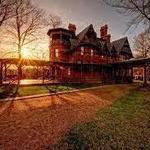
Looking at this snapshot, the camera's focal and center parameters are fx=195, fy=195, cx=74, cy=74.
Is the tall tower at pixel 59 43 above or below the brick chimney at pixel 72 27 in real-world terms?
below

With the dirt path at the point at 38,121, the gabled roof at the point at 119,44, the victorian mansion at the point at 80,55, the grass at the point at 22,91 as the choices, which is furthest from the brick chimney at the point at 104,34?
the dirt path at the point at 38,121

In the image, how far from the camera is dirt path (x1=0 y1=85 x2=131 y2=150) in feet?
26.7

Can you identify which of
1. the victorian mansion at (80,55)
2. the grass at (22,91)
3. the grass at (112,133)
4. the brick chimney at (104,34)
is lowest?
the grass at (112,133)

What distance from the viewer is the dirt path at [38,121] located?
8.14 metres

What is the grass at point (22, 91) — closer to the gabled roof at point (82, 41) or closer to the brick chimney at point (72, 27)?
the gabled roof at point (82, 41)

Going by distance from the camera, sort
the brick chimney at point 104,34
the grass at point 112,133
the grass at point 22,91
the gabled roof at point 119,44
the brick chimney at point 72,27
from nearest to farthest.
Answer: the grass at point 112,133 → the grass at point 22,91 → the brick chimney at point 72,27 → the gabled roof at point 119,44 → the brick chimney at point 104,34

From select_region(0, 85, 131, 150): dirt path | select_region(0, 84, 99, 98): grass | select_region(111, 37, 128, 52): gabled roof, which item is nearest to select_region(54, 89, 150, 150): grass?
select_region(0, 85, 131, 150): dirt path

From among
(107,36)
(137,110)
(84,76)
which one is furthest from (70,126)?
(107,36)

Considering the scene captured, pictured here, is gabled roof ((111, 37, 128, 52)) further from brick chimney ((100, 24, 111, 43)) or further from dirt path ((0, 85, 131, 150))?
dirt path ((0, 85, 131, 150))

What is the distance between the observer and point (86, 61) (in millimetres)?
35844

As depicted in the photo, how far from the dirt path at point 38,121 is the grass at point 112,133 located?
663 mm

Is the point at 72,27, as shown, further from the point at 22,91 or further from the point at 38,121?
the point at 38,121

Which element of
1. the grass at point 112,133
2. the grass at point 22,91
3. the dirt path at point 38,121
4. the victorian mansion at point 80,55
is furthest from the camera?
the victorian mansion at point 80,55

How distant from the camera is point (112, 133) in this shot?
9102 millimetres
